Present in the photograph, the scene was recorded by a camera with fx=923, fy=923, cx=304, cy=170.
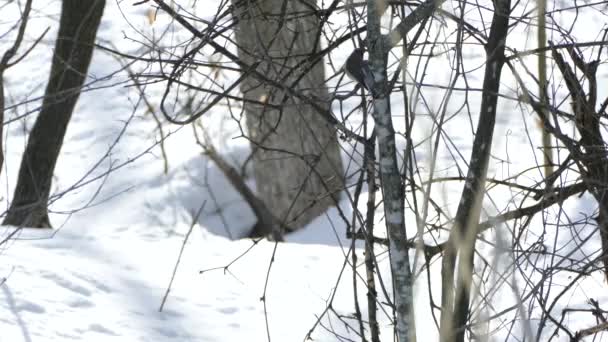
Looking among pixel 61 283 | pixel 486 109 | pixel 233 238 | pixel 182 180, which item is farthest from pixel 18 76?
pixel 486 109

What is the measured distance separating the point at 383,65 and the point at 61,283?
7.81 feet

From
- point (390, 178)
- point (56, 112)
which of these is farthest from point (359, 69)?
point (56, 112)

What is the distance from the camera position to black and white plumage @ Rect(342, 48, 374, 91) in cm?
232

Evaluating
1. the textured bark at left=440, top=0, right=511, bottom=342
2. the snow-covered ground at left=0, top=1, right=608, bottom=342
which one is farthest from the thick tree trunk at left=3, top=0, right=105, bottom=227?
the textured bark at left=440, top=0, right=511, bottom=342

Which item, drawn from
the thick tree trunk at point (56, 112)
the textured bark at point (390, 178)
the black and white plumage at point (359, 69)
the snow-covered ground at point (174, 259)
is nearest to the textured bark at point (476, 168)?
the snow-covered ground at point (174, 259)

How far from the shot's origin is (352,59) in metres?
2.33

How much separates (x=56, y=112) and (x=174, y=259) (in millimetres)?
1550

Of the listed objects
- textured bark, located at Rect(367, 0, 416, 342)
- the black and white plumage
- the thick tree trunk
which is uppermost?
the thick tree trunk

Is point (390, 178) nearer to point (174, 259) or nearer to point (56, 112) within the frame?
point (174, 259)

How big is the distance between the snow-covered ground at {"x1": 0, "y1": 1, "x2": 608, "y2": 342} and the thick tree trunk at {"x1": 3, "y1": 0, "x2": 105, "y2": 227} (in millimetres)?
388

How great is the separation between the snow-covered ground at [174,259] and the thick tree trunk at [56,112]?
388 mm

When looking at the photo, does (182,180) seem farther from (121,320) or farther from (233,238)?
(121,320)

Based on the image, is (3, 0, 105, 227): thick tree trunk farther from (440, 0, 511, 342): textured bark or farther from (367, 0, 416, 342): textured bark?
(367, 0, 416, 342): textured bark

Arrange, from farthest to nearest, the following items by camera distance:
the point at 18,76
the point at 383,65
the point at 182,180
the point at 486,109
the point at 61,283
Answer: the point at 18,76 → the point at 182,180 → the point at 61,283 → the point at 486,109 → the point at 383,65
